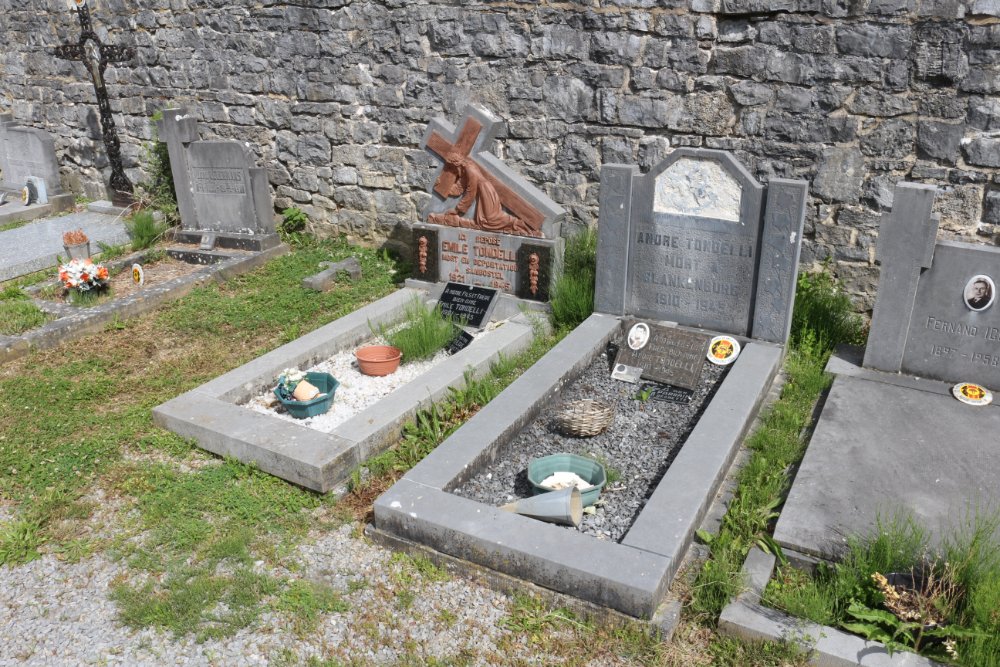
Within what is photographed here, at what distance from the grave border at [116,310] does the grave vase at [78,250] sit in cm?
91

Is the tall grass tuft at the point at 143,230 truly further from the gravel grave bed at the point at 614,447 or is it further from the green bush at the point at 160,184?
the gravel grave bed at the point at 614,447

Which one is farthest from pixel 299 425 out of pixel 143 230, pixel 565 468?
pixel 143 230

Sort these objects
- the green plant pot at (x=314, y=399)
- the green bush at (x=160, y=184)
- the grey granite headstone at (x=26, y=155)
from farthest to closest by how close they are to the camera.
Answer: the grey granite headstone at (x=26, y=155)
the green bush at (x=160, y=184)
the green plant pot at (x=314, y=399)

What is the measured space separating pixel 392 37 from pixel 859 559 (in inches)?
229

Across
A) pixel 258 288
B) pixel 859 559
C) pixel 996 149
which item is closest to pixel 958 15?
pixel 996 149

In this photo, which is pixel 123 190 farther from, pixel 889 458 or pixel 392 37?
pixel 889 458

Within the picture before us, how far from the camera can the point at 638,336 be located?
5.33m

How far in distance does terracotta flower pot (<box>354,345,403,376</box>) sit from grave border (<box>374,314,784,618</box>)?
1038 mm

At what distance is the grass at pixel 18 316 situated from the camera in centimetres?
602

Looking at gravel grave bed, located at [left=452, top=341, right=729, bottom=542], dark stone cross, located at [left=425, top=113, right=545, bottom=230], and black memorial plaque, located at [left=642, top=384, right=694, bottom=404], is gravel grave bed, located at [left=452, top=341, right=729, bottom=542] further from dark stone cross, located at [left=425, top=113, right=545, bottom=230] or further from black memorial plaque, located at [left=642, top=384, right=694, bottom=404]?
dark stone cross, located at [left=425, top=113, right=545, bottom=230]

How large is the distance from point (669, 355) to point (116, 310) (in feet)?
14.2

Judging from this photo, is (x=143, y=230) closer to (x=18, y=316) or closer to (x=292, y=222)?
(x=292, y=222)

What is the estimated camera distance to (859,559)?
10.6 ft

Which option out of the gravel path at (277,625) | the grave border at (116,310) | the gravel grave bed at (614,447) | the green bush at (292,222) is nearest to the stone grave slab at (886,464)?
the gravel grave bed at (614,447)
